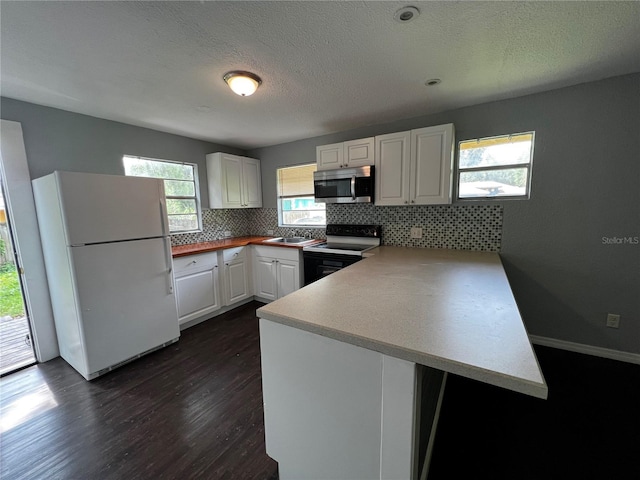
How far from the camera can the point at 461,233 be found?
105 inches

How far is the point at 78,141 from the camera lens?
2.50 m

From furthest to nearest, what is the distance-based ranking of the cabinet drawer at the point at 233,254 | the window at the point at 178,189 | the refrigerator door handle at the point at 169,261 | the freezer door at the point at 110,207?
the cabinet drawer at the point at 233,254 → the window at the point at 178,189 → the refrigerator door handle at the point at 169,261 → the freezer door at the point at 110,207

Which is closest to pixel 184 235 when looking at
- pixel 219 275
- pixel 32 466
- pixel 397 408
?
pixel 219 275

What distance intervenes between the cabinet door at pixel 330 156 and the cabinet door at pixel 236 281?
1693 millimetres

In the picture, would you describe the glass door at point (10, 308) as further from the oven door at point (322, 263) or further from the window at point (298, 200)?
the window at point (298, 200)

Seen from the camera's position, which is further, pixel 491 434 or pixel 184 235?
pixel 184 235

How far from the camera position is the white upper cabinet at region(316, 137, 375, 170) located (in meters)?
2.83

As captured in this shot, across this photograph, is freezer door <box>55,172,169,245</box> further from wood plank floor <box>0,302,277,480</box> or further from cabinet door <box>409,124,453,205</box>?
cabinet door <box>409,124,453,205</box>

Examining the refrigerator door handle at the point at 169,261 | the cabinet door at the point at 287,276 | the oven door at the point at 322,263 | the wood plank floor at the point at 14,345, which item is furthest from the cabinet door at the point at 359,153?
the wood plank floor at the point at 14,345

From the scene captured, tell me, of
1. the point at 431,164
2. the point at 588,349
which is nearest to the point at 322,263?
the point at 431,164

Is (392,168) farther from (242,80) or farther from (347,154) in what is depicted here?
(242,80)

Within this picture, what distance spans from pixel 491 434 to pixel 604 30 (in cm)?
243

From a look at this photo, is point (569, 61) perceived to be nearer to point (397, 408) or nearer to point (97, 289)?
point (397, 408)

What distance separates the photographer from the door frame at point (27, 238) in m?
2.12
